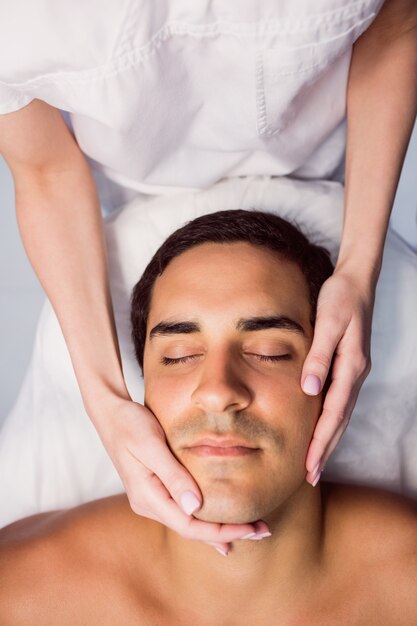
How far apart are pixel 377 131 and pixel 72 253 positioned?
2.20ft

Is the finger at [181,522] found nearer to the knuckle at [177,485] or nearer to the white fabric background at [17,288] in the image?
the knuckle at [177,485]

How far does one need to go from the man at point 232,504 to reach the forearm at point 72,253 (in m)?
0.10

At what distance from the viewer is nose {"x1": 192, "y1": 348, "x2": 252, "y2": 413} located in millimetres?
1224

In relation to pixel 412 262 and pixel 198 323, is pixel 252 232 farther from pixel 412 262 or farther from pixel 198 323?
pixel 412 262

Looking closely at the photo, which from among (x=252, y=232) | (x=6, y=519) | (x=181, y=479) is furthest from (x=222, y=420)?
(x=6, y=519)

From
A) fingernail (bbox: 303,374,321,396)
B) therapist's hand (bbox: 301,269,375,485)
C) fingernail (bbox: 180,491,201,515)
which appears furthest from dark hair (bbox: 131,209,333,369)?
fingernail (bbox: 180,491,201,515)

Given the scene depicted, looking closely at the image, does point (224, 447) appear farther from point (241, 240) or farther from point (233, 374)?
point (241, 240)

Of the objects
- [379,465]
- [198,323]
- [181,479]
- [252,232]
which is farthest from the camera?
[379,465]

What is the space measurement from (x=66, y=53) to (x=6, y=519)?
3.55 ft

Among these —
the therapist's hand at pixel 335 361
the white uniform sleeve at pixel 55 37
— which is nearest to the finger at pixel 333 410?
the therapist's hand at pixel 335 361

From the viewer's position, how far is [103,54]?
125cm

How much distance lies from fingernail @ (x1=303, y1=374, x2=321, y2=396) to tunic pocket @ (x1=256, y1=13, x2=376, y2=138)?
0.53 m

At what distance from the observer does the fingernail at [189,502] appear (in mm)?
1201

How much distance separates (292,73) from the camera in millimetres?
1361
